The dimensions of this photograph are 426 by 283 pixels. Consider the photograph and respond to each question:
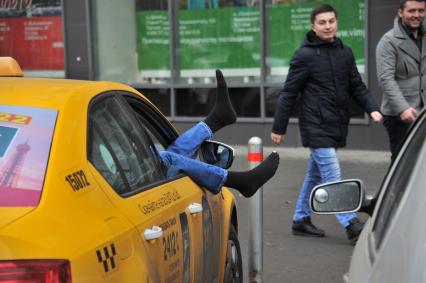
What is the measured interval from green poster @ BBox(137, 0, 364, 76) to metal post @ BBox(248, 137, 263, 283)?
6.43 metres

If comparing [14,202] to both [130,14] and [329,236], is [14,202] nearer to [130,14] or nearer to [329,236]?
[329,236]

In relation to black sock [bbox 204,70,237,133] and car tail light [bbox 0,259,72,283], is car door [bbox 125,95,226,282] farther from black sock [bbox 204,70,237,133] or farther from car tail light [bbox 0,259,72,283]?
car tail light [bbox 0,259,72,283]

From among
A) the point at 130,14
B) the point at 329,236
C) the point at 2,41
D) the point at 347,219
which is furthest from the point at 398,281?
the point at 2,41

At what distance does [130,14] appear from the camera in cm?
1295

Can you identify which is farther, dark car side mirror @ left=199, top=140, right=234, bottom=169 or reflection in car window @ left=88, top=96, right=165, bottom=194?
dark car side mirror @ left=199, top=140, right=234, bottom=169

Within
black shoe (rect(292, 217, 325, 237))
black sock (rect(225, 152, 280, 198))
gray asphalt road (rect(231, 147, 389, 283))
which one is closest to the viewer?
black sock (rect(225, 152, 280, 198))

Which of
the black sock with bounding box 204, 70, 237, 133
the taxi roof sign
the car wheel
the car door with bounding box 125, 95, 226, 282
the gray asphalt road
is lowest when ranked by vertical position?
the gray asphalt road

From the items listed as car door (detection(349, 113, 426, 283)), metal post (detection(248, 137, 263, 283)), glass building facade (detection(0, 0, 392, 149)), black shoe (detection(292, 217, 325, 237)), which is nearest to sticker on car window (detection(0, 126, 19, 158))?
car door (detection(349, 113, 426, 283))

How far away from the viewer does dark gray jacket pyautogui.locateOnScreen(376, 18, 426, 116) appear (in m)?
6.25

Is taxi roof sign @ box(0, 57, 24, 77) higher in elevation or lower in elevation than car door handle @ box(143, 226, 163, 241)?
higher

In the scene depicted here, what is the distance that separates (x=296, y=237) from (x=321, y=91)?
4.47ft

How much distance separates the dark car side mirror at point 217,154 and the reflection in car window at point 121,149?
800 millimetres

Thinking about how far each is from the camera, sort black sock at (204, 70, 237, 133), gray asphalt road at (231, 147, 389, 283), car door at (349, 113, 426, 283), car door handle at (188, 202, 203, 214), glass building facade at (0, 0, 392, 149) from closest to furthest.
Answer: car door at (349, 113, 426, 283)
car door handle at (188, 202, 203, 214)
black sock at (204, 70, 237, 133)
gray asphalt road at (231, 147, 389, 283)
glass building facade at (0, 0, 392, 149)

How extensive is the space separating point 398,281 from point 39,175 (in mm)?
1399
